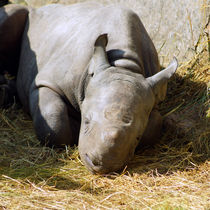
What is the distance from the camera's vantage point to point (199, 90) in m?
5.14

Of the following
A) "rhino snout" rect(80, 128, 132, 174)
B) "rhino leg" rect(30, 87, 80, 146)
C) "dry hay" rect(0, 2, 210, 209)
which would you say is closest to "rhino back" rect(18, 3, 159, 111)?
"rhino leg" rect(30, 87, 80, 146)

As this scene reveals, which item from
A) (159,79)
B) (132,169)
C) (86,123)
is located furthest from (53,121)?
(159,79)

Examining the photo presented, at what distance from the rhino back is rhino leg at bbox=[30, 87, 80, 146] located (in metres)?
0.13

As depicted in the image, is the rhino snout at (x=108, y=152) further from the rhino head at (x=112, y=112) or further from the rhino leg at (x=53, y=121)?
Answer: the rhino leg at (x=53, y=121)

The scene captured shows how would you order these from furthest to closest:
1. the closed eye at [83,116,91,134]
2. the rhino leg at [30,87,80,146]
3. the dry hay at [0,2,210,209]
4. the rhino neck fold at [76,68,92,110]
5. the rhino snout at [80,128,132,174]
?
1. the rhino leg at [30,87,80,146]
2. the rhino neck fold at [76,68,92,110]
3. the closed eye at [83,116,91,134]
4. the rhino snout at [80,128,132,174]
5. the dry hay at [0,2,210,209]

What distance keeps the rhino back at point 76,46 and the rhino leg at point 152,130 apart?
0.46 m

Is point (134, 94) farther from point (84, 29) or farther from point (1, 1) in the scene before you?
point (1, 1)

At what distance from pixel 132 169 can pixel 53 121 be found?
106 cm

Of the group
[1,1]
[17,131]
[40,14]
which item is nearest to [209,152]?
[17,131]

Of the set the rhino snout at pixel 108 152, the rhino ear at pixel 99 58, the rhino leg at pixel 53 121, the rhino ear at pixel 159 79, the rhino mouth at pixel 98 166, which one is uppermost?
the rhino ear at pixel 99 58

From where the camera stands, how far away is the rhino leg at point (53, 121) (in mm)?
4195

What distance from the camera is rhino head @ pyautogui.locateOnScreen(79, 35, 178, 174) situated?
10.9ft

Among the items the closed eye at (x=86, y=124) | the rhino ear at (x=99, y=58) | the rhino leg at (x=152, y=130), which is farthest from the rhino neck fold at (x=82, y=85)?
the rhino leg at (x=152, y=130)

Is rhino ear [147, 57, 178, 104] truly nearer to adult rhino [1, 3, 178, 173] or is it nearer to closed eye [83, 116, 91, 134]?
adult rhino [1, 3, 178, 173]
